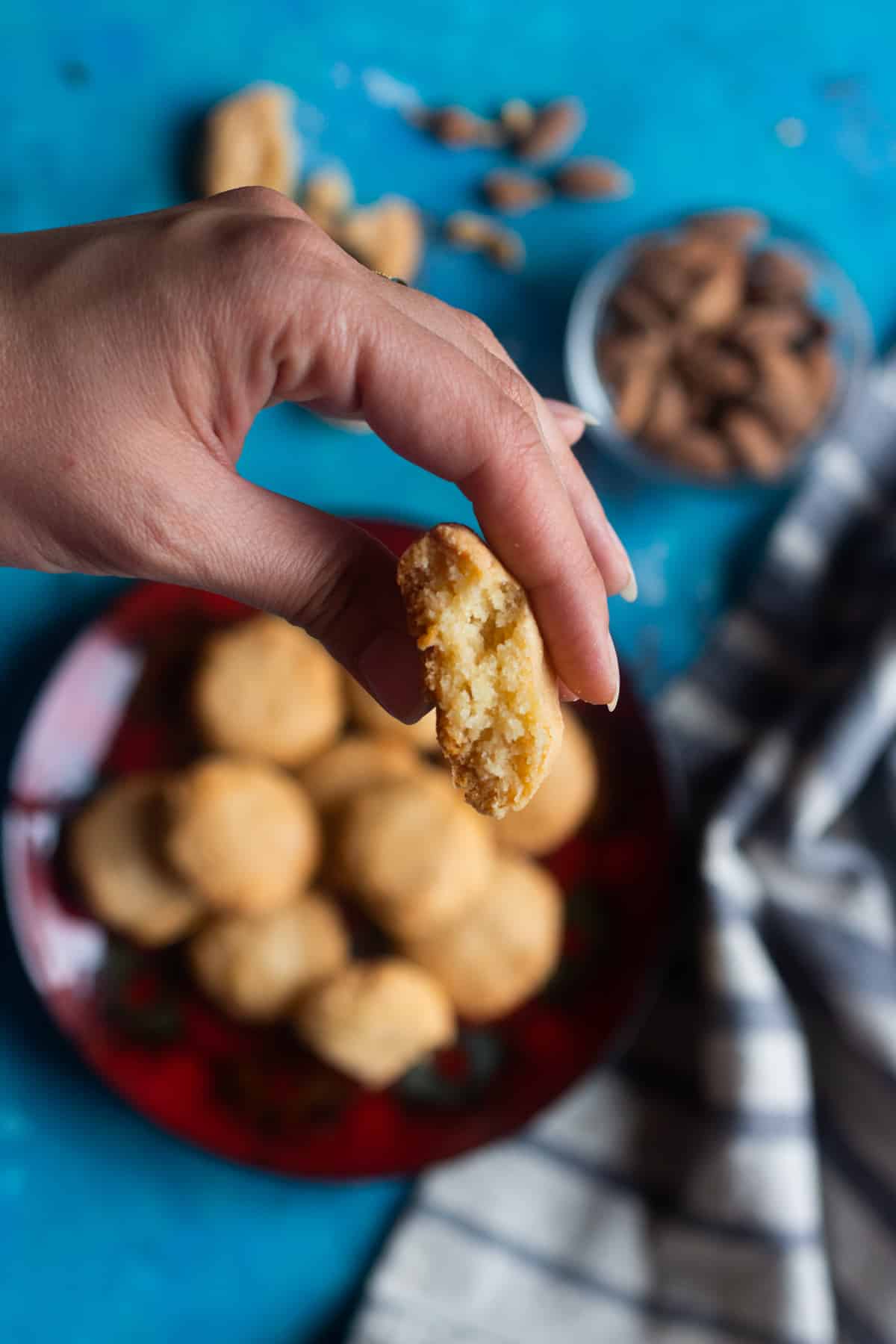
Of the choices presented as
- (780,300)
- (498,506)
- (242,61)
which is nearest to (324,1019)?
(498,506)

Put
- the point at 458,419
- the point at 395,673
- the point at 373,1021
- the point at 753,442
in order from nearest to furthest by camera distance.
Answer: the point at 458,419 < the point at 395,673 < the point at 373,1021 < the point at 753,442

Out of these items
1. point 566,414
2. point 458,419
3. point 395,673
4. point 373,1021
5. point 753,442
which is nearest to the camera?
point 458,419

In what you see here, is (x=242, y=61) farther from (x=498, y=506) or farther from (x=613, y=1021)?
(x=613, y=1021)

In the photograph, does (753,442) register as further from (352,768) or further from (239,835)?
(239,835)

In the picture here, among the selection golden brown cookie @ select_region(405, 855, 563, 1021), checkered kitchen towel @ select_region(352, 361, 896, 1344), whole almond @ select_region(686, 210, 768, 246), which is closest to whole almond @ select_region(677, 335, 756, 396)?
whole almond @ select_region(686, 210, 768, 246)

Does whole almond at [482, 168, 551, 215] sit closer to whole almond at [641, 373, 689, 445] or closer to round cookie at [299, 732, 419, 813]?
whole almond at [641, 373, 689, 445]

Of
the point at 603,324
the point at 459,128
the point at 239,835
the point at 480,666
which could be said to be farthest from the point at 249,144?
the point at 480,666
